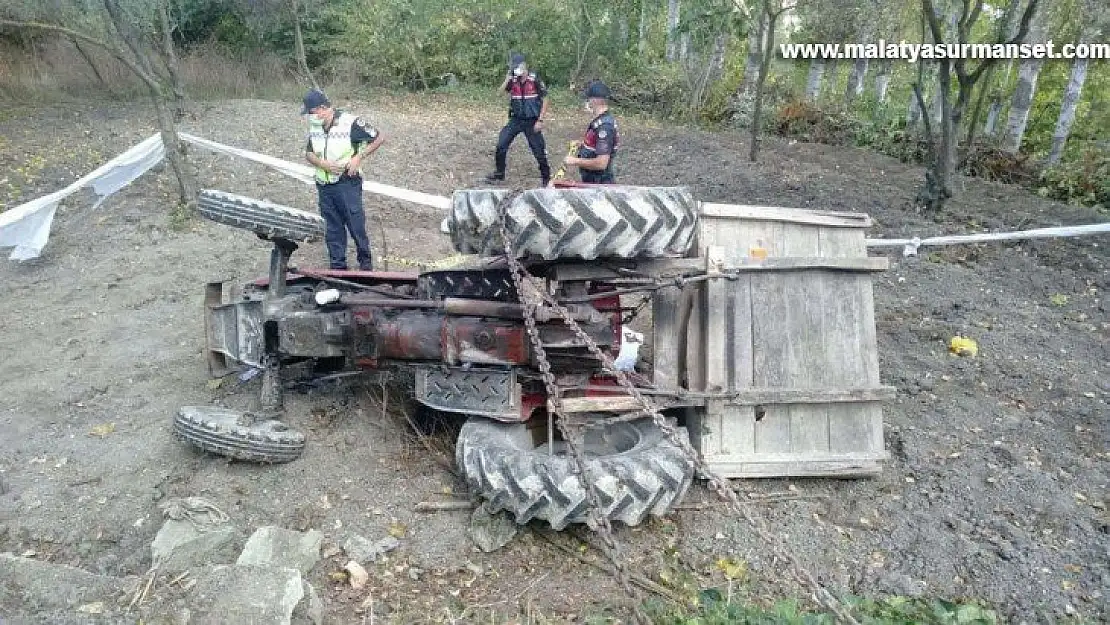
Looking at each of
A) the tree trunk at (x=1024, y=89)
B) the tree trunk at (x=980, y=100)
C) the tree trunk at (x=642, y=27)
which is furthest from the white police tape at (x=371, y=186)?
the tree trunk at (x=642, y=27)

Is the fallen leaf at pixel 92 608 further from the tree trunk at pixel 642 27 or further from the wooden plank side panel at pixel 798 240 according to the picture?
the tree trunk at pixel 642 27

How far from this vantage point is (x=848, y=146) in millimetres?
12812

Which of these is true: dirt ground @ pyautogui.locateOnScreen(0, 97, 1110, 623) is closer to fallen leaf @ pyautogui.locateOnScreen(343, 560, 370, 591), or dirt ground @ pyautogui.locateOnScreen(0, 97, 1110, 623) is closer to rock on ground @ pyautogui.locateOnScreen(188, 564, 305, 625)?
fallen leaf @ pyautogui.locateOnScreen(343, 560, 370, 591)

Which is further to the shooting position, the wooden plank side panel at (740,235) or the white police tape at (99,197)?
the white police tape at (99,197)

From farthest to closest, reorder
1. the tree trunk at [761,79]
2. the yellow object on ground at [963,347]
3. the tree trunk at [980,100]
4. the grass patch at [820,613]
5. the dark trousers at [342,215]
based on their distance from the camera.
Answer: the tree trunk at [761,79], the tree trunk at [980,100], the dark trousers at [342,215], the yellow object on ground at [963,347], the grass patch at [820,613]

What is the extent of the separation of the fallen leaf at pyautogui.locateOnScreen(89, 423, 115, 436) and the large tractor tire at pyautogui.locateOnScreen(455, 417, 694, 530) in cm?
232

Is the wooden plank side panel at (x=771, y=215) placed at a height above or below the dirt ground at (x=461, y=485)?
above

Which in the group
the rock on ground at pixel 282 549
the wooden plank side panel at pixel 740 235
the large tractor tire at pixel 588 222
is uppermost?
the large tractor tire at pixel 588 222

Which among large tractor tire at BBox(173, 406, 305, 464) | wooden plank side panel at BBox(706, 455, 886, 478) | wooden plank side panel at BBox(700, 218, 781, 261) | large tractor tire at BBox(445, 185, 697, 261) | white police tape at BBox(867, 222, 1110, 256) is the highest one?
large tractor tire at BBox(445, 185, 697, 261)

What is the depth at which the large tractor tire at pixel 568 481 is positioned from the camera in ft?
12.0

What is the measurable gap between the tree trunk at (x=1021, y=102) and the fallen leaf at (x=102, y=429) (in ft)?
39.2

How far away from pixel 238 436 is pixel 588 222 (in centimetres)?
215

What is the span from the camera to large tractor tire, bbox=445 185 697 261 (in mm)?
3482

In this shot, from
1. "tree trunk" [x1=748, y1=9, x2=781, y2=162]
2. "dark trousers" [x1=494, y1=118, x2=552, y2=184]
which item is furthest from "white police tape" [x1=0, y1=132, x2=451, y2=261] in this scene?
"tree trunk" [x1=748, y1=9, x2=781, y2=162]
